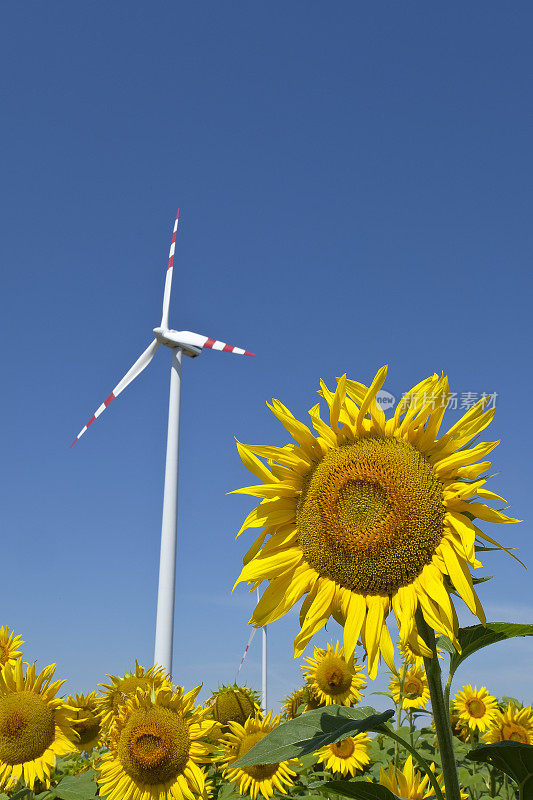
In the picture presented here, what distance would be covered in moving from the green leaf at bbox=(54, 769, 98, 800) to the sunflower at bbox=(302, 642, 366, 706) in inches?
130

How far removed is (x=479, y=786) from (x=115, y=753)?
4.66 m

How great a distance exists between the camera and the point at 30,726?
6.58m

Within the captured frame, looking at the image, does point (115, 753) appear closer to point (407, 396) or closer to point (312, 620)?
point (312, 620)

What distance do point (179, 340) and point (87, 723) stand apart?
20.7 m

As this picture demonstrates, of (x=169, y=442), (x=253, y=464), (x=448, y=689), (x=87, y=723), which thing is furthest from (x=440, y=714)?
(x=169, y=442)

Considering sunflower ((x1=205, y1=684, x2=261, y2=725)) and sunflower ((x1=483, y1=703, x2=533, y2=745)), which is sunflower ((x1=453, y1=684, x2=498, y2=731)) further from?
sunflower ((x1=205, y1=684, x2=261, y2=725))

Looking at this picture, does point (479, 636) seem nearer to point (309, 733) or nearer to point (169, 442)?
point (309, 733)

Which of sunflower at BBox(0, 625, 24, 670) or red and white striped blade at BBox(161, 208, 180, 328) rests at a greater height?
red and white striped blade at BBox(161, 208, 180, 328)

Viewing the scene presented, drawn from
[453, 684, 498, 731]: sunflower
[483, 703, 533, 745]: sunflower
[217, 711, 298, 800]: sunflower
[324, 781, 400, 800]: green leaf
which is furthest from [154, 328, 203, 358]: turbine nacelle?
[324, 781, 400, 800]: green leaf

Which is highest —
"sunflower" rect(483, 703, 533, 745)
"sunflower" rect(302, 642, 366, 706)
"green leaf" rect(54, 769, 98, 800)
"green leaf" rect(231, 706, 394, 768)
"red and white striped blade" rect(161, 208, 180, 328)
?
"red and white striped blade" rect(161, 208, 180, 328)

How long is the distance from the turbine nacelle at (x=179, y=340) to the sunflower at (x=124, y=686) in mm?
20505

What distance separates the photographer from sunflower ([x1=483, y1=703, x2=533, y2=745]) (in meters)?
8.91

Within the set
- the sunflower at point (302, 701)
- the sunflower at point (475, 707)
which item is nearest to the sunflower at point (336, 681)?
the sunflower at point (302, 701)

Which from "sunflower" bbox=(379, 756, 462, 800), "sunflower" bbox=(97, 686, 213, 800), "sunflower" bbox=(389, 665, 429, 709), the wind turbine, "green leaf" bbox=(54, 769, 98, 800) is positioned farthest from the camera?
the wind turbine
